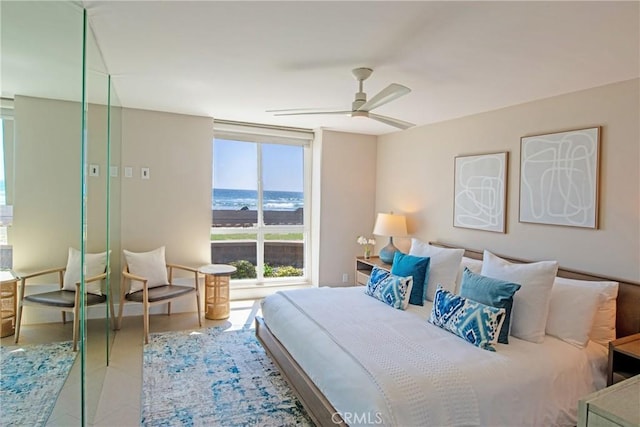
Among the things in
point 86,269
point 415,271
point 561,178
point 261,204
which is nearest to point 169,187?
point 261,204

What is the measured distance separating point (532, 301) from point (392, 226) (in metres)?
2.24

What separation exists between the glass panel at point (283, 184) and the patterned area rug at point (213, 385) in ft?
6.99

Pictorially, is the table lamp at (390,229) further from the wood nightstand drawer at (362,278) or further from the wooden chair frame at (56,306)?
the wooden chair frame at (56,306)

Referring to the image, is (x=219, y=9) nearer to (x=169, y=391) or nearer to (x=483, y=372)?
(x=483, y=372)

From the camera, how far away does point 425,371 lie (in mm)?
2070

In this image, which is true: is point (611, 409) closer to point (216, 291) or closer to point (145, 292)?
point (145, 292)

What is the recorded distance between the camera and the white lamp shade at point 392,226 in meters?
4.75

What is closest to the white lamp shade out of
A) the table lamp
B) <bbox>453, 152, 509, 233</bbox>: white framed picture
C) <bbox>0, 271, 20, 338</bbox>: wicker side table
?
the table lamp

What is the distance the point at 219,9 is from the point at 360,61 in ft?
3.44

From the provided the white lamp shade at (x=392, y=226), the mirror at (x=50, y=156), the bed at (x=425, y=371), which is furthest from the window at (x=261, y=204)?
the mirror at (x=50, y=156)

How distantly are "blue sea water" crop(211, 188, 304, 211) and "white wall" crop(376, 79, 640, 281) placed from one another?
1459 millimetres

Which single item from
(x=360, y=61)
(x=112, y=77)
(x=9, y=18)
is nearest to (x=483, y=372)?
(x=360, y=61)

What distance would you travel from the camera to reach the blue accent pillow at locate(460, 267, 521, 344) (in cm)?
257

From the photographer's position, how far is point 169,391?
2.83m
